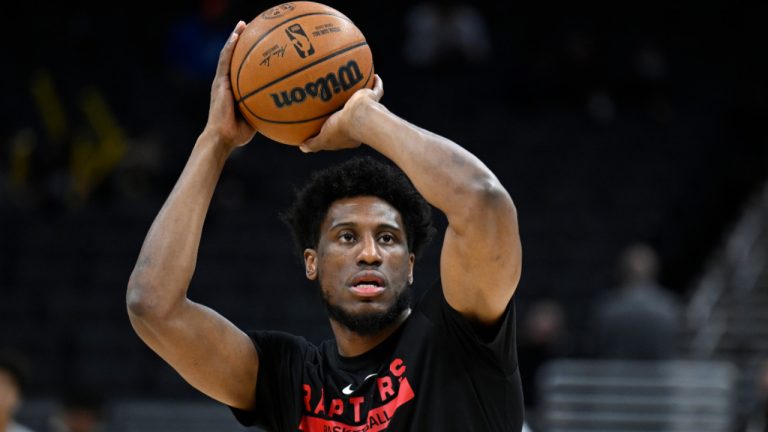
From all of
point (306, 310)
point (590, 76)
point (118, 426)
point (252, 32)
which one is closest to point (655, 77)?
point (590, 76)

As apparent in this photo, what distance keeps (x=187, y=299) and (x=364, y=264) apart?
A: 0.51 metres

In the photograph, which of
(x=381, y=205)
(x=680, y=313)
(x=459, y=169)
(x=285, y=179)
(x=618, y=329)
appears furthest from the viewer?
(x=285, y=179)

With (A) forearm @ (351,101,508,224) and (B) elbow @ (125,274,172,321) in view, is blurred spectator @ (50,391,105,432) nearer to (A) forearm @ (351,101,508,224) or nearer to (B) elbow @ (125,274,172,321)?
(B) elbow @ (125,274,172,321)

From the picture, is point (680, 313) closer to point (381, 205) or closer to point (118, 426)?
point (118, 426)

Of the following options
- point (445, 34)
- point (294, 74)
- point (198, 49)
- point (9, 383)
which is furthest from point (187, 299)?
point (445, 34)

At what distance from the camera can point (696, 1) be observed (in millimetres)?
14039

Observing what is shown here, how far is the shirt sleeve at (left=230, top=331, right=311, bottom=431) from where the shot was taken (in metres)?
3.54

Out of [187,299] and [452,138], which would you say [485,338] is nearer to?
[187,299]

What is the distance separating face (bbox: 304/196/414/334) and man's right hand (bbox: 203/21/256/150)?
0.38 metres

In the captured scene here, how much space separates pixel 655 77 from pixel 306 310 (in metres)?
4.38

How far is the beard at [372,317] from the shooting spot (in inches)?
134

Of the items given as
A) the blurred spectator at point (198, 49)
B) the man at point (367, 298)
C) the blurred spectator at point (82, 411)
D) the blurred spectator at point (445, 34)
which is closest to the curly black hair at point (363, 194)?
the man at point (367, 298)

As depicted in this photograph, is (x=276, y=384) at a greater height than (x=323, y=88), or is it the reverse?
(x=323, y=88)

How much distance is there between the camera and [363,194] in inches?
139
